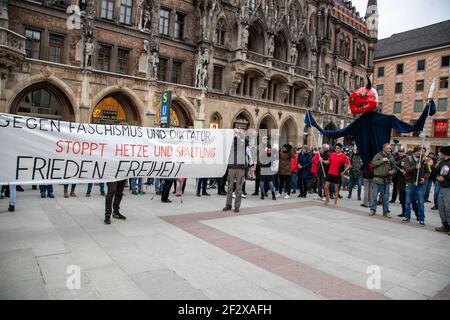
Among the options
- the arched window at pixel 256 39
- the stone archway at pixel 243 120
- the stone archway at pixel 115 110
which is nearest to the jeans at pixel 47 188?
the stone archway at pixel 115 110

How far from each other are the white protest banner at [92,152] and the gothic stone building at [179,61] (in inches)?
207

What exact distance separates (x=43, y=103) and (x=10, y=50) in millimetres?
4650

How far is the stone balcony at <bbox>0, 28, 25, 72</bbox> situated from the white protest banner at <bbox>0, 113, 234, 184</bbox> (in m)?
12.5

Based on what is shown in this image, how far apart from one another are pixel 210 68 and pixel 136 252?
22.8 meters

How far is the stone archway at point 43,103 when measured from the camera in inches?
739

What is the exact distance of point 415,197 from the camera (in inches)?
355

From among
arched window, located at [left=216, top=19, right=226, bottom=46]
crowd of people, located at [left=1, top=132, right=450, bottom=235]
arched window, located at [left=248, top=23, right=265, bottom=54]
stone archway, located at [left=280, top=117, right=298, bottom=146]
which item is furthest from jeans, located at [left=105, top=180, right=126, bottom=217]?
stone archway, located at [left=280, top=117, right=298, bottom=146]

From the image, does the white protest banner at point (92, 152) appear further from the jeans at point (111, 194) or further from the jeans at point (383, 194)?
the jeans at point (383, 194)

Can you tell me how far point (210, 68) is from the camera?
26031mm

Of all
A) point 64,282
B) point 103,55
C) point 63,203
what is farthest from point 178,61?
point 64,282

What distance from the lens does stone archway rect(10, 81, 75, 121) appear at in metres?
18.8

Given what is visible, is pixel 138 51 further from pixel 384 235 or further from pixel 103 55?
pixel 384 235

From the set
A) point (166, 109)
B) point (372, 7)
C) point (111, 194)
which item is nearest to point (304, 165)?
point (111, 194)

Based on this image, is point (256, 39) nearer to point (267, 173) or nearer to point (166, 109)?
point (166, 109)
